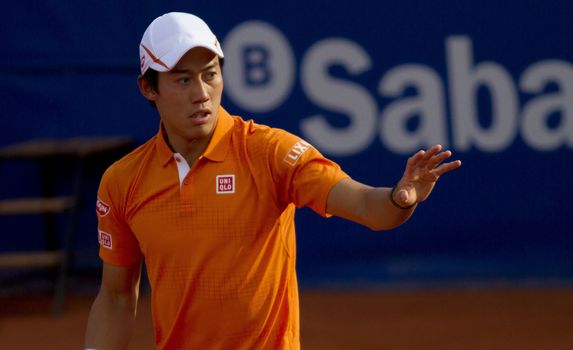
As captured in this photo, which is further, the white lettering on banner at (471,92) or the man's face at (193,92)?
the white lettering on banner at (471,92)

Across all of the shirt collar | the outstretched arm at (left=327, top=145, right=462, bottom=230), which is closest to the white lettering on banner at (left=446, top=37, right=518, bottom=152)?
the shirt collar

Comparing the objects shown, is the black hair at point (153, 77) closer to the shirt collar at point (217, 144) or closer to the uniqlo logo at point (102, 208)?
the shirt collar at point (217, 144)

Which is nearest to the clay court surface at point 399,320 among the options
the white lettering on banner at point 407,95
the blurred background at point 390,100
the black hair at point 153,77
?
the blurred background at point 390,100

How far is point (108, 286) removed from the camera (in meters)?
3.32

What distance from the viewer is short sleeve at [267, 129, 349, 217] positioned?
2943mm

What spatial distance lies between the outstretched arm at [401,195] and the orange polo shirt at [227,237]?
152 mm

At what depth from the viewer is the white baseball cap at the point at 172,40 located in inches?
118

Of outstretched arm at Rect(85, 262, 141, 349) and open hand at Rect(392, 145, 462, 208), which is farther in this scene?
outstretched arm at Rect(85, 262, 141, 349)

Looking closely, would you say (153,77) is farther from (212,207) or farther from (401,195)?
(401,195)

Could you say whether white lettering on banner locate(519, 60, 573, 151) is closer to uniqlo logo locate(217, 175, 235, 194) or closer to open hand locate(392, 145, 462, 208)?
uniqlo logo locate(217, 175, 235, 194)

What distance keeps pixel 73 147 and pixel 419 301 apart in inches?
91.0

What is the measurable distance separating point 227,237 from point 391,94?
4384 mm

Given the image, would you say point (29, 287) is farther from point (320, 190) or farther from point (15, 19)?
point (320, 190)

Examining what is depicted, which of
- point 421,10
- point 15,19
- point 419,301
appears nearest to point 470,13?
point 421,10
